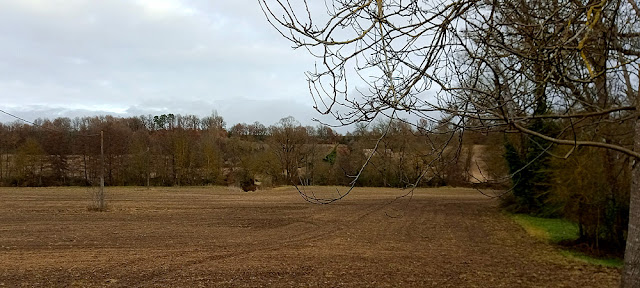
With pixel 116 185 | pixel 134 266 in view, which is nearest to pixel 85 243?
pixel 134 266

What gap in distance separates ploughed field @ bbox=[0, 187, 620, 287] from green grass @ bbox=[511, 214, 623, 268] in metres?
0.52

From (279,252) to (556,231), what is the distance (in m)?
11.5

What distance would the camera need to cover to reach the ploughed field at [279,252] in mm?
10195

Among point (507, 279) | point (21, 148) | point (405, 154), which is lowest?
point (507, 279)

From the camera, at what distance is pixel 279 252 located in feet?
44.4

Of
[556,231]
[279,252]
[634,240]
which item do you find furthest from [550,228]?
[634,240]

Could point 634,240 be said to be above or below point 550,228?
above

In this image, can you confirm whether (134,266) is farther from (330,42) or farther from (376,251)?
(330,42)

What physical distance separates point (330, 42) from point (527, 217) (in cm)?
2289

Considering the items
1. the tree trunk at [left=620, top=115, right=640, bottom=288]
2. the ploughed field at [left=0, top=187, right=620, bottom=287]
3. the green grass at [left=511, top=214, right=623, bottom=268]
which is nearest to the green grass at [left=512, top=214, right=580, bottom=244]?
the green grass at [left=511, top=214, right=623, bottom=268]

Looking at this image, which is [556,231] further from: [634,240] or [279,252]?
[634,240]

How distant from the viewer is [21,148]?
53406 mm

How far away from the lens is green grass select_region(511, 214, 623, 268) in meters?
12.6

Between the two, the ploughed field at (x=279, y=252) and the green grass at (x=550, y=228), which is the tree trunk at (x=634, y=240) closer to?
the ploughed field at (x=279, y=252)
